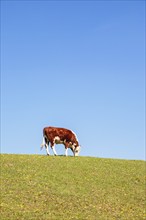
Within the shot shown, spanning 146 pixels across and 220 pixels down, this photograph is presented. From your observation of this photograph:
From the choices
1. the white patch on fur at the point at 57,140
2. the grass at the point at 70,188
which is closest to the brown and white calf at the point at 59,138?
the white patch on fur at the point at 57,140

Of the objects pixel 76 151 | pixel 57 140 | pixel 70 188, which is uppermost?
pixel 57 140

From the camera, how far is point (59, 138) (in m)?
48.6

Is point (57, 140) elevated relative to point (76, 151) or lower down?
elevated

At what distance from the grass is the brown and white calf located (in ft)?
8.80

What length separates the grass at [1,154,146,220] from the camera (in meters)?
32.8

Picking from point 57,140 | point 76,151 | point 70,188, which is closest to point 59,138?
point 57,140

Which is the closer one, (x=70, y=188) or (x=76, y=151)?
(x=70, y=188)

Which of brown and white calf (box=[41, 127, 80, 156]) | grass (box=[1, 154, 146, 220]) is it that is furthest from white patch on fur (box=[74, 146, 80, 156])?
grass (box=[1, 154, 146, 220])

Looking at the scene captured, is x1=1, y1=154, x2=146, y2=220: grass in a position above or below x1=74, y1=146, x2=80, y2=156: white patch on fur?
below

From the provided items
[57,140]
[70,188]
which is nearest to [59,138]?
A: [57,140]

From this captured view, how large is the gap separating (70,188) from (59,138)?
11.3 metres

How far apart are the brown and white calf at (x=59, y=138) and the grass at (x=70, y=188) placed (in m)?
2.68

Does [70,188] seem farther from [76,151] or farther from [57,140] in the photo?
[76,151]

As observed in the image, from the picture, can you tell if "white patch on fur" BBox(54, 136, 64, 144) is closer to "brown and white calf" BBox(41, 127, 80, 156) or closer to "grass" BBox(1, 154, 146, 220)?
"brown and white calf" BBox(41, 127, 80, 156)
